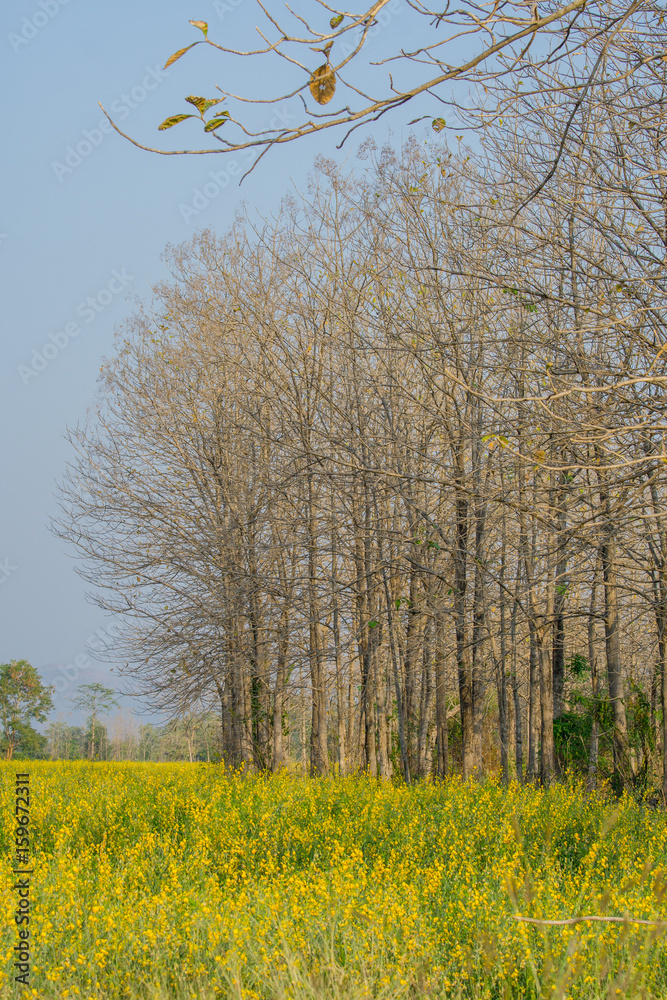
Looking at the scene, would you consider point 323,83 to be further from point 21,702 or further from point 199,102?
point 21,702

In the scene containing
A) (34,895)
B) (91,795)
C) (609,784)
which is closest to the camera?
(34,895)

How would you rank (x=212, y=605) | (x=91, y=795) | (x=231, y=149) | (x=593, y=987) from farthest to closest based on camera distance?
(x=212, y=605)
(x=91, y=795)
(x=593, y=987)
(x=231, y=149)

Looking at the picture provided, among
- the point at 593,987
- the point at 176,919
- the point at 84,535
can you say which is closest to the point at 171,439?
the point at 84,535

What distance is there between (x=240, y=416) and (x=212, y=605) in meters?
3.57

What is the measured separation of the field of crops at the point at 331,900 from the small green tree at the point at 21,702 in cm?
4075

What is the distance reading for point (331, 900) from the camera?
430cm

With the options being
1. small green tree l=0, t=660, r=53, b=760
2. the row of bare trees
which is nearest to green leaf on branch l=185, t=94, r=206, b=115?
the row of bare trees

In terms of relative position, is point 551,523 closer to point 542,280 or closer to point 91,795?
point 542,280

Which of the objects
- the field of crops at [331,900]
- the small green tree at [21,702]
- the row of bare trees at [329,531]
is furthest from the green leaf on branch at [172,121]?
the small green tree at [21,702]

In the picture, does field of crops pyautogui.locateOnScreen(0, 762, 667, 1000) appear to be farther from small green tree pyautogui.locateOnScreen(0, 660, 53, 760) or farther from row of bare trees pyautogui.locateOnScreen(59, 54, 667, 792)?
small green tree pyautogui.locateOnScreen(0, 660, 53, 760)

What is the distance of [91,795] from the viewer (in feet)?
29.6

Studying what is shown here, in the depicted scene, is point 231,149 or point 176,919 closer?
point 231,149

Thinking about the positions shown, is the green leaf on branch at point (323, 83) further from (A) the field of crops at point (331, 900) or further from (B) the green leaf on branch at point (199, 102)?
(A) the field of crops at point (331, 900)

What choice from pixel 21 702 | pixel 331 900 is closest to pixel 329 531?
pixel 331 900
